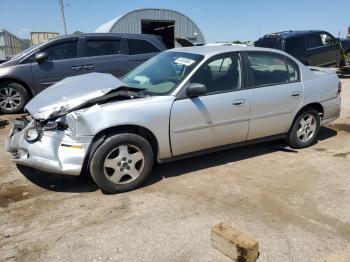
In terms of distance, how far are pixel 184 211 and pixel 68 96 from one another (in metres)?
1.85

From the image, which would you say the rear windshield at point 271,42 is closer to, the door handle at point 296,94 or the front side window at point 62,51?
the front side window at point 62,51

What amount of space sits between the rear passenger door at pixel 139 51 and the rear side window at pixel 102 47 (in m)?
0.30

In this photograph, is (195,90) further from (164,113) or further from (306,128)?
Answer: (306,128)

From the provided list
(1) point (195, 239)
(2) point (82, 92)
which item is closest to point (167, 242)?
(1) point (195, 239)

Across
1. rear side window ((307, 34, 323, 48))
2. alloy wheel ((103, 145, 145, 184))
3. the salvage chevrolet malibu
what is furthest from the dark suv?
rear side window ((307, 34, 323, 48))

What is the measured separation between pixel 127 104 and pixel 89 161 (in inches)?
28.9

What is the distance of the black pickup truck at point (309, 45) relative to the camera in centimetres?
1227

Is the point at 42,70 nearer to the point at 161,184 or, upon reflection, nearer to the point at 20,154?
the point at 20,154

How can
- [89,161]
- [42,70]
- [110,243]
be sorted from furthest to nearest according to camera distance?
[42,70] → [89,161] → [110,243]

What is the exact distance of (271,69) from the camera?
5184 mm

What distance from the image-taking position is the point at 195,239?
3223mm

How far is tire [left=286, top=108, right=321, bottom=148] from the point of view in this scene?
17.9 ft

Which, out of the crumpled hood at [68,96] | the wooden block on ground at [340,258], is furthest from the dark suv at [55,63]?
the wooden block on ground at [340,258]

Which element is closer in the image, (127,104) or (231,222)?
(231,222)
